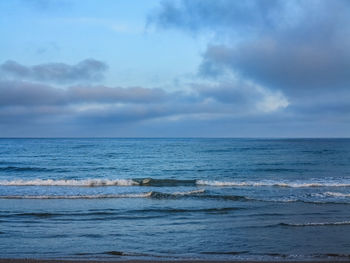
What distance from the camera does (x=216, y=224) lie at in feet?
49.0

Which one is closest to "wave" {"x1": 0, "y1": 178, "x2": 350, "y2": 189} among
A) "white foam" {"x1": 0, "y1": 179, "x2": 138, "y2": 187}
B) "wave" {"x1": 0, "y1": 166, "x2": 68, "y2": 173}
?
"white foam" {"x1": 0, "y1": 179, "x2": 138, "y2": 187}

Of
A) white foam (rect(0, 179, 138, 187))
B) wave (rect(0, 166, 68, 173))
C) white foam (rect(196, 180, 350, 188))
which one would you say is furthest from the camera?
wave (rect(0, 166, 68, 173))

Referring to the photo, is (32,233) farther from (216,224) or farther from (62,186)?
(62,186)

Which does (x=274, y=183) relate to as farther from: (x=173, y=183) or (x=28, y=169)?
(x=28, y=169)

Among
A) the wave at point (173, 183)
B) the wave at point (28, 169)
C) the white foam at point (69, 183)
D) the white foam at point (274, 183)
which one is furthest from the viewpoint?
the wave at point (28, 169)

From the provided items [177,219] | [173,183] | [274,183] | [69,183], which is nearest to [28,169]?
[69,183]

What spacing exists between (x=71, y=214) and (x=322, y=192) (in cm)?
1589

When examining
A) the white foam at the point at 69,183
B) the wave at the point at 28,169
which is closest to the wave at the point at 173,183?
the white foam at the point at 69,183

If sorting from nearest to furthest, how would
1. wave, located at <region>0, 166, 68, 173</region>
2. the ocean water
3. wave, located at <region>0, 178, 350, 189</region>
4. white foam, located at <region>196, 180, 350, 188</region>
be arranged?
1. the ocean water
2. white foam, located at <region>196, 180, 350, 188</region>
3. wave, located at <region>0, 178, 350, 189</region>
4. wave, located at <region>0, 166, 68, 173</region>

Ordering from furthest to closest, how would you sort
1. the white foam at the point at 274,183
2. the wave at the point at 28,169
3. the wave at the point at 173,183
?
the wave at the point at 28,169, the wave at the point at 173,183, the white foam at the point at 274,183

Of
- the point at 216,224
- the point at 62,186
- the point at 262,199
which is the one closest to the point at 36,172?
the point at 62,186

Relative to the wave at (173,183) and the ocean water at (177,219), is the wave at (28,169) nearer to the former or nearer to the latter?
the wave at (173,183)

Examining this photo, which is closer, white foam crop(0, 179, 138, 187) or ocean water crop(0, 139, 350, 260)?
ocean water crop(0, 139, 350, 260)

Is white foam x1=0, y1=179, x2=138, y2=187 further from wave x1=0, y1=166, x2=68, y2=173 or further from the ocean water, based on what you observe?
wave x1=0, y1=166, x2=68, y2=173
